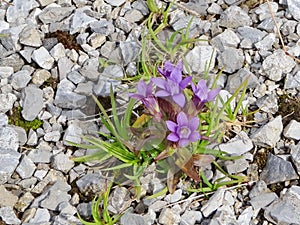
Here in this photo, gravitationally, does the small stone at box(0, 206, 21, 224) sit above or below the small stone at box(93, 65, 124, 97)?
below

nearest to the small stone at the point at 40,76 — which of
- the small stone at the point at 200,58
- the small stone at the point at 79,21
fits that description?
the small stone at the point at 79,21

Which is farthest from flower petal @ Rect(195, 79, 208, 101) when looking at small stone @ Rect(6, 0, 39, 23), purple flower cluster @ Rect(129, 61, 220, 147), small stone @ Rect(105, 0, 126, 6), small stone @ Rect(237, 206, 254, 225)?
small stone @ Rect(6, 0, 39, 23)

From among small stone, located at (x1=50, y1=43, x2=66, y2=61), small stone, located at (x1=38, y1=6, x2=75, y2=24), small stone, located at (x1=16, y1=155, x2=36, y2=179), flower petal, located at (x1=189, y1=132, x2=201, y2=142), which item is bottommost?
small stone, located at (x1=16, y1=155, x2=36, y2=179)

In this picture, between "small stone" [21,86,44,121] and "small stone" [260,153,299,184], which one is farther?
"small stone" [21,86,44,121]

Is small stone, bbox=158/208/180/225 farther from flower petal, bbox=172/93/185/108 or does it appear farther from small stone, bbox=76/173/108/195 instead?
flower petal, bbox=172/93/185/108

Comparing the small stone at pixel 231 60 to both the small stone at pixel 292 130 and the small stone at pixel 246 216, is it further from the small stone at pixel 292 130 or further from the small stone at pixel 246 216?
the small stone at pixel 246 216

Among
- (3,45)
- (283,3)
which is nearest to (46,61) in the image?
(3,45)
